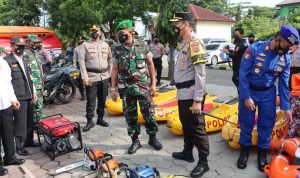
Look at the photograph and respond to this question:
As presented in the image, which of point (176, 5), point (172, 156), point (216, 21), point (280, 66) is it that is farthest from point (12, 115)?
point (216, 21)

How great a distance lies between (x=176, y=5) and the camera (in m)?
8.54

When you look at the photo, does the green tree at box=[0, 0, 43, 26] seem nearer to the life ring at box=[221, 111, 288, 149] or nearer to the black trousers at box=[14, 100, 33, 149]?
the black trousers at box=[14, 100, 33, 149]

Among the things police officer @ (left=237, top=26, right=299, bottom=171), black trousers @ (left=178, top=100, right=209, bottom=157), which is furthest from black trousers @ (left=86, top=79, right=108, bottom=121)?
police officer @ (left=237, top=26, right=299, bottom=171)

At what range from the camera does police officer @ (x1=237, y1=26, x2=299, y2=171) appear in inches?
130

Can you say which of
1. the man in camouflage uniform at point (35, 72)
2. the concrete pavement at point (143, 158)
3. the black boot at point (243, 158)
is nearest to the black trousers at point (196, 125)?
the concrete pavement at point (143, 158)

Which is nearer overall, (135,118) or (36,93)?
(135,118)

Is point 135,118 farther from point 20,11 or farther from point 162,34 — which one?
point 20,11

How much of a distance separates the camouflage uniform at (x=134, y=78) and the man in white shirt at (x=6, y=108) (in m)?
1.45

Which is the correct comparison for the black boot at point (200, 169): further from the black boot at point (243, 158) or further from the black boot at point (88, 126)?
the black boot at point (88, 126)

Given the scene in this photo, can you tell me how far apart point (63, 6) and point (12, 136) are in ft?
25.9

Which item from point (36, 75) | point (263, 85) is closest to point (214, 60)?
point (36, 75)

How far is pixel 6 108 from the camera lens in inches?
145

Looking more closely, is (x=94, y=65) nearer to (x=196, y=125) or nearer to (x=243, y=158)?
(x=196, y=125)

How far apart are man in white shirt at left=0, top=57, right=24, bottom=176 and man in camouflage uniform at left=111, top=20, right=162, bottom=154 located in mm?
1381
